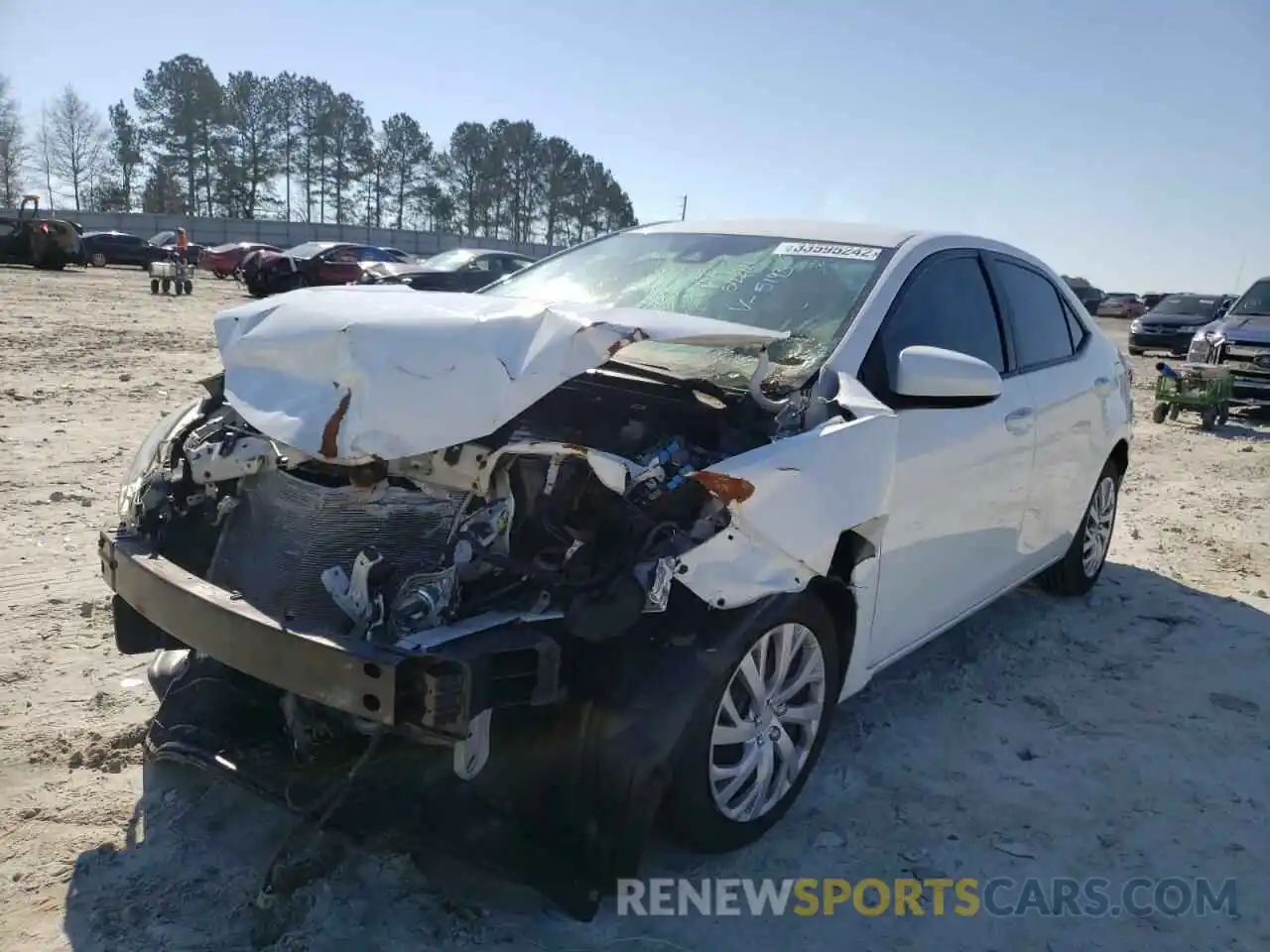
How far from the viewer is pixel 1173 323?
22.4 metres

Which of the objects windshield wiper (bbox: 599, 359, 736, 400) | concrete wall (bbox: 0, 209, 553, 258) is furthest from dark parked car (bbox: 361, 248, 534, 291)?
concrete wall (bbox: 0, 209, 553, 258)

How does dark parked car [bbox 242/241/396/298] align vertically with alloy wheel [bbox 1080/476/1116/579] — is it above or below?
above

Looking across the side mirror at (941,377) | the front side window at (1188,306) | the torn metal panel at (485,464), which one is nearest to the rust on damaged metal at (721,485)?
the torn metal panel at (485,464)

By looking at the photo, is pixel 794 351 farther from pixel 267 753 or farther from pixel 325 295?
pixel 267 753

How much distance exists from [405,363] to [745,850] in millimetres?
1718

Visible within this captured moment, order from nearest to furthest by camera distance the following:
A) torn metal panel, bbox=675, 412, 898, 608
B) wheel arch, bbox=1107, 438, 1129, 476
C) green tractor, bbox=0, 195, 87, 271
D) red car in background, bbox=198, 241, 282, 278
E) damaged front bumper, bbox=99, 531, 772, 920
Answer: damaged front bumper, bbox=99, 531, 772, 920 → torn metal panel, bbox=675, 412, 898, 608 → wheel arch, bbox=1107, 438, 1129, 476 → green tractor, bbox=0, 195, 87, 271 → red car in background, bbox=198, 241, 282, 278

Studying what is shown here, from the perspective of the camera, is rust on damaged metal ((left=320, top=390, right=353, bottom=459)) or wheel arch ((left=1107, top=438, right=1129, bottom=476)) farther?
wheel arch ((left=1107, top=438, right=1129, bottom=476))

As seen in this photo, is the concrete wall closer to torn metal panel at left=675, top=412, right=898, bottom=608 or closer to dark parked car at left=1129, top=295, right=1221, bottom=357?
dark parked car at left=1129, top=295, right=1221, bottom=357

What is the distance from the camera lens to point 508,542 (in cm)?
251

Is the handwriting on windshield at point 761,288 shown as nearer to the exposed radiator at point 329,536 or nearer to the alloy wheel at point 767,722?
the alloy wheel at point 767,722

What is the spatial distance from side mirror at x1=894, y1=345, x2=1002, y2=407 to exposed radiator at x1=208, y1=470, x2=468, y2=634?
1486 mm

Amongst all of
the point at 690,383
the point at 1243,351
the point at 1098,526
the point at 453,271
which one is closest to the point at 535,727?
the point at 690,383

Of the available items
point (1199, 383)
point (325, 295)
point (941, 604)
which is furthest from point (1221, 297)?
point (325, 295)

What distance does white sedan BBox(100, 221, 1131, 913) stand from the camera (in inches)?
93.6
